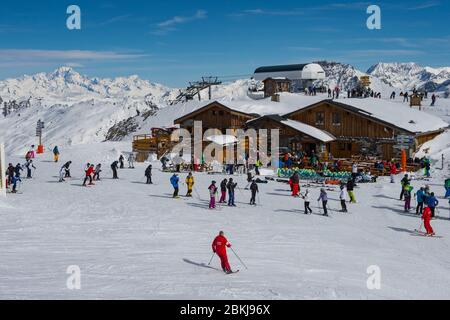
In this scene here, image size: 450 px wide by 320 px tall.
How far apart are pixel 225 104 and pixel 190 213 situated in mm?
26342

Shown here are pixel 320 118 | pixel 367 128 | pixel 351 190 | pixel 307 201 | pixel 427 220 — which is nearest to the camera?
pixel 427 220

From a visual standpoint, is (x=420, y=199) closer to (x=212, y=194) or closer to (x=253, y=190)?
(x=253, y=190)

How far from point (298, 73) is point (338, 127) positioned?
126ft

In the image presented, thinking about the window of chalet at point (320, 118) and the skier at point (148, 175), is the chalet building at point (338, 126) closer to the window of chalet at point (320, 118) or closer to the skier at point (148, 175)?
the window of chalet at point (320, 118)

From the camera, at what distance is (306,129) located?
4172 cm

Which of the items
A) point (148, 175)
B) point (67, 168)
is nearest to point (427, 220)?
point (148, 175)

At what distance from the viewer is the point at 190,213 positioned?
21281 mm

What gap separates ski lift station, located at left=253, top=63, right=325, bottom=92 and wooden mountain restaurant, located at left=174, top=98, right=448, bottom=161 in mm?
33311

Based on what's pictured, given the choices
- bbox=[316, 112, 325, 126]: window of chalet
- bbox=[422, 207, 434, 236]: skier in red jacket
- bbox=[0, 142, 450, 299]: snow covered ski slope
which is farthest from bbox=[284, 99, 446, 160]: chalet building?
bbox=[422, 207, 434, 236]: skier in red jacket

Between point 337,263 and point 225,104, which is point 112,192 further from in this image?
point 225,104

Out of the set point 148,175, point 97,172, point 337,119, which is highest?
point 337,119

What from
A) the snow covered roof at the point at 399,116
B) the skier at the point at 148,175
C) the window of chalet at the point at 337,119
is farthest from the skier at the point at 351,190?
the window of chalet at the point at 337,119

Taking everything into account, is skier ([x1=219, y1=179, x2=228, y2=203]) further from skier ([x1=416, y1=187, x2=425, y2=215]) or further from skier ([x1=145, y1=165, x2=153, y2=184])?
skier ([x1=416, y1=187, x2=425, y2=215])
